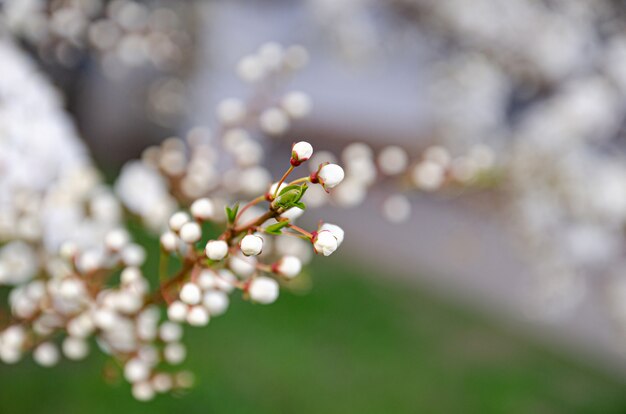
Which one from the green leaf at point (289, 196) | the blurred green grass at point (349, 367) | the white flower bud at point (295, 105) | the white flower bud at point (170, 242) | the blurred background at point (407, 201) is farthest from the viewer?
the blurred green grass at point (349, 367)

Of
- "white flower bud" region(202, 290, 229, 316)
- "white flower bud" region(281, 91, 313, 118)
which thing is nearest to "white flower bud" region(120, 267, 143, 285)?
"white flower bud" region(202, 290, 229, 316)

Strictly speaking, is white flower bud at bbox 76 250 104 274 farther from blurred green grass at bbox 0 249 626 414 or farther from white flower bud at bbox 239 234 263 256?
blurred green grass at bbox 0 249 626 414

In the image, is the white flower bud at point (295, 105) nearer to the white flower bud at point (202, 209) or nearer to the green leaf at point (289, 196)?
the white flower bud at point (202, 209)

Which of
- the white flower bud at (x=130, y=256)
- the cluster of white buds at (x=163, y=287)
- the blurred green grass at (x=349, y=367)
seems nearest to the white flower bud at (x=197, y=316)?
the cluster of white buds at (x=163, y=287)

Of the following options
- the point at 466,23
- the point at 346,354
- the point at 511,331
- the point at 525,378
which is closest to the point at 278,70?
the point at 466,23

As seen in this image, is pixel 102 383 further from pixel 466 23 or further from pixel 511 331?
pixel 511 331
